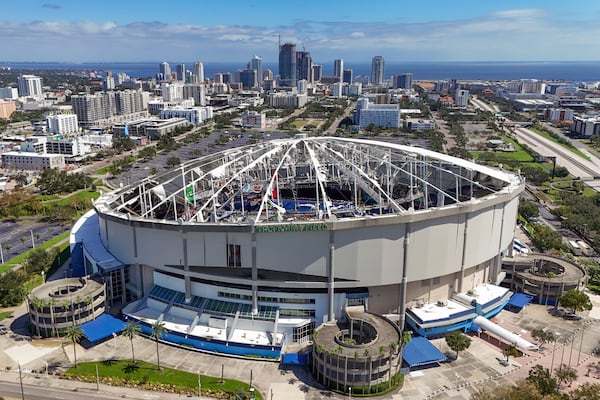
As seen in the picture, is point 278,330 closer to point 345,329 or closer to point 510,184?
point 345,329

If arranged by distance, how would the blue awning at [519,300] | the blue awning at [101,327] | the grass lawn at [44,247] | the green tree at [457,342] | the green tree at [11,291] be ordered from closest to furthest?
the green tree at [457,342] → the blue awning at [101,327] → the green tree at [11,291] → the blue awning at [519,300] → the grass lawn at [44,247]

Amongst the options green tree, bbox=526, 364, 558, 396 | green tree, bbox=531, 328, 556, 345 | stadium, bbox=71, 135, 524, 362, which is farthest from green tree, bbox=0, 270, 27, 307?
green tree, bbox=531, 328, 556, 345

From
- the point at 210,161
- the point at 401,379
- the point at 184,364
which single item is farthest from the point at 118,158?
the point at 401,379

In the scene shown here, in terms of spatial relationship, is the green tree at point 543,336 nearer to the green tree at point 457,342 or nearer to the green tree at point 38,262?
the green tree at point 457,342

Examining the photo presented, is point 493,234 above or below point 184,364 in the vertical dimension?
above

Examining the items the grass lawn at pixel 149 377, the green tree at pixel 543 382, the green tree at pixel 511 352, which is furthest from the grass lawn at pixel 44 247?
the green tree at pixel 543 382
